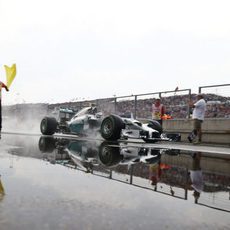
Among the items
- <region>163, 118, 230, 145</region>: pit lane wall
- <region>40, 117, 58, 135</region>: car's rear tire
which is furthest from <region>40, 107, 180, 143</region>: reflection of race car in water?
<region>163, 118, 230, 145</region>: pit lane wall

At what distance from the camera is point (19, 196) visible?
2338 mm

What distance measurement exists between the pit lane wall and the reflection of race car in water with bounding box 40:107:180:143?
1.04m

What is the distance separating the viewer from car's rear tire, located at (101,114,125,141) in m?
9.04

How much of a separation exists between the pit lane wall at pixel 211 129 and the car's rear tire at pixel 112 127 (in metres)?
4.25

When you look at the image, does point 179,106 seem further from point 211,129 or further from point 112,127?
point 112,127

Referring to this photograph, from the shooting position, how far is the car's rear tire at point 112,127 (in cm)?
904

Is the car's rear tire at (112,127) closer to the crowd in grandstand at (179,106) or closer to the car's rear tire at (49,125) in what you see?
the car's rear tire at (49,125)

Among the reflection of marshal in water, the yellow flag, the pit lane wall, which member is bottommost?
the reflection of marshal in water

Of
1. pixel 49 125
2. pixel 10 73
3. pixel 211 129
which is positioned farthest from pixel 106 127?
pixel 211 129

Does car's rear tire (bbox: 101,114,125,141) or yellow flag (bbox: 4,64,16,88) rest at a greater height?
yellow flag (bbox: 4,64,16,88)

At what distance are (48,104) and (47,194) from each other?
22957mm

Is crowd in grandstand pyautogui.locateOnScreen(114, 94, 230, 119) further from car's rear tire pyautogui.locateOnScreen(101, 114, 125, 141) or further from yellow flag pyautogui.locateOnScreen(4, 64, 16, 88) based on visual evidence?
yellow flag pyautogui.locateOnScreen(4, 64, 16, 88)

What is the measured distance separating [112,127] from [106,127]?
423 mm

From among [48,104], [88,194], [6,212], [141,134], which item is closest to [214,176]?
[88,194]
